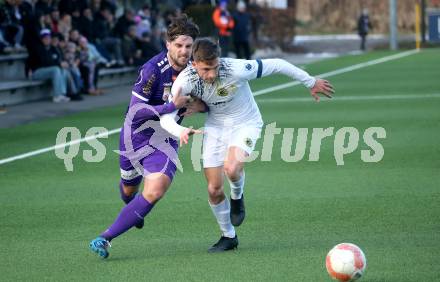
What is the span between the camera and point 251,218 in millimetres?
11320

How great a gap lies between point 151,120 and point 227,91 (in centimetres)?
79

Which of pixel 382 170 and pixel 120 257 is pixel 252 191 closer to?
pixel 382 170

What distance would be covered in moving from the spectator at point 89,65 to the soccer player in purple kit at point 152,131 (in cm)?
1675

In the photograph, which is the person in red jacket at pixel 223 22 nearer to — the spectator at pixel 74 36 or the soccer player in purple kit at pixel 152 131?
the spectator at pixel 74 36

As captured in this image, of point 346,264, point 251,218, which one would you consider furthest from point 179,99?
point 251,218

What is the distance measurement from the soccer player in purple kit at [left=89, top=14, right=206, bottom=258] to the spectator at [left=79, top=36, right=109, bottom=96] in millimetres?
16749

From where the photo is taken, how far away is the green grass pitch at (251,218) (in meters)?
9.08

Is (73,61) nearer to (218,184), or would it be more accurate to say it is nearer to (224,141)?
(224,141)

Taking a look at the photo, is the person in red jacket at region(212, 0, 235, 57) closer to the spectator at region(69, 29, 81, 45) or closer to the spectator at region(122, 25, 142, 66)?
the spectator at region(122, 25, 142, 66)

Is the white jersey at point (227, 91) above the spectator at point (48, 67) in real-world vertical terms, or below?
above

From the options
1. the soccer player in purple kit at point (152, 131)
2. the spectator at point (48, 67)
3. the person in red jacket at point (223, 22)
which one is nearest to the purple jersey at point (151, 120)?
the soccer player in purple kit at point (152, 131)

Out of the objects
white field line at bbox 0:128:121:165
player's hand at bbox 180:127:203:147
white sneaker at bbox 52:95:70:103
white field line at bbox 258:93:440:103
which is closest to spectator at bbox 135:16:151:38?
white sneaker at bbox 52:95:70:103

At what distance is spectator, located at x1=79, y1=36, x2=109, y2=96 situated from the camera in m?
26.9

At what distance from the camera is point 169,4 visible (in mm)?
43156
